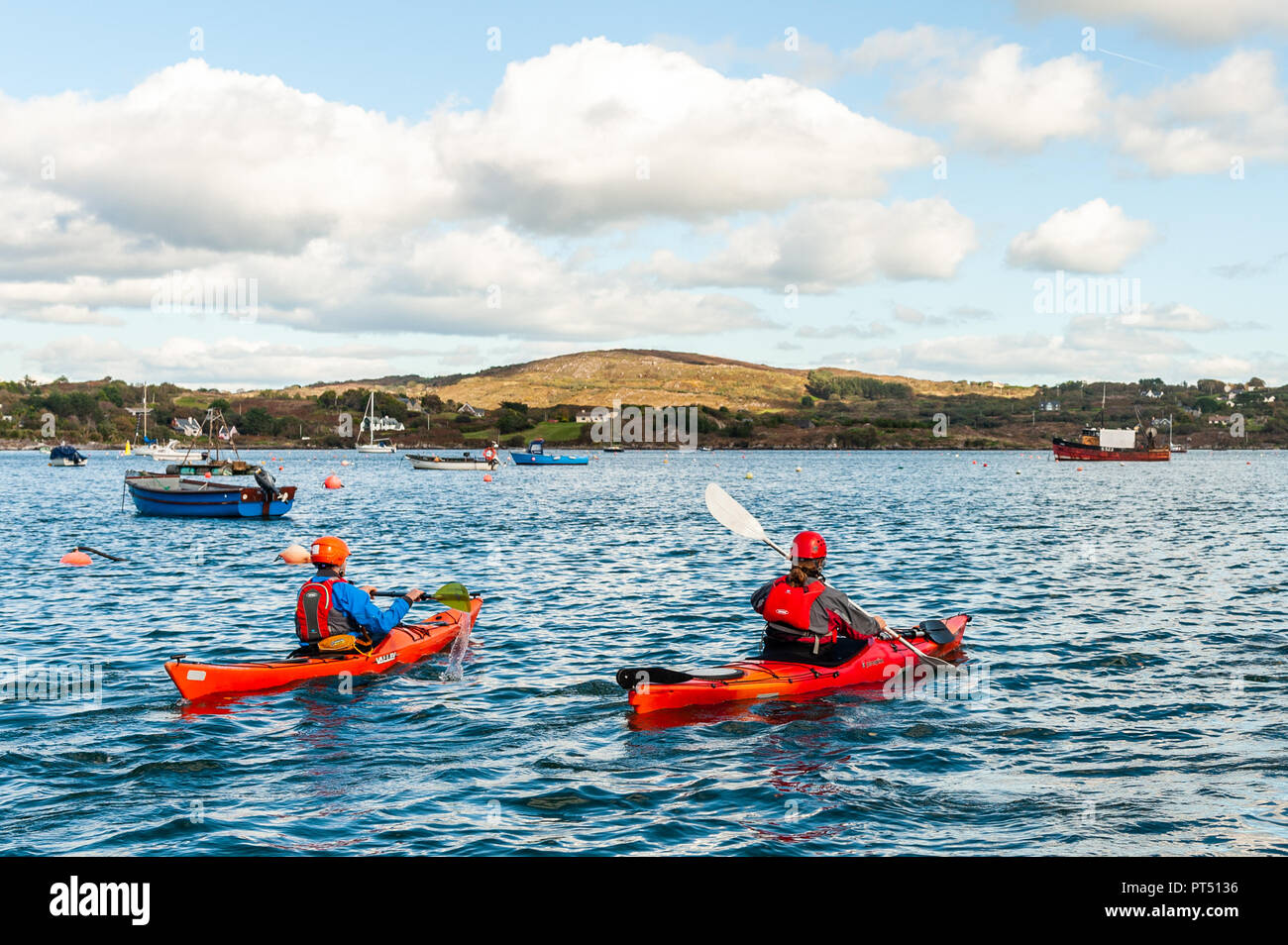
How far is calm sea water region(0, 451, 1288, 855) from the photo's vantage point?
1005 cm

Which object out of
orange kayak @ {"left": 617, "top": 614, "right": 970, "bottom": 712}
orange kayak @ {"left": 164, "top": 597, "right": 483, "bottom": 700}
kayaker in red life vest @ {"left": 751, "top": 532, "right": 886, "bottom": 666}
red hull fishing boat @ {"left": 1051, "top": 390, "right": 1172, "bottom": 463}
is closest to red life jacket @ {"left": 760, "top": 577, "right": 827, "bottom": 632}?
kayaker in red life vest @ {"left": 751, "top": 532, "right": 886, "bottom": 666}

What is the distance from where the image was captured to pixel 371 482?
106 meters

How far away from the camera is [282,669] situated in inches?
603

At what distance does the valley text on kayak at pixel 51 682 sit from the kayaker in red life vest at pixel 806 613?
1007 centimetres

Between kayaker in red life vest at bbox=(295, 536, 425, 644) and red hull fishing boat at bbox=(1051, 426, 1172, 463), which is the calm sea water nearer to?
kayaker in red life vest at bbox=(295, 536, 425, 644)

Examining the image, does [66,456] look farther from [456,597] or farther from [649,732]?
[649,732]

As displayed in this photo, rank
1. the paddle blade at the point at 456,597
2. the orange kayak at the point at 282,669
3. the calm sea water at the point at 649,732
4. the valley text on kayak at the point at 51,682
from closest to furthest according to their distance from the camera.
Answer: the calm sea water at the point at 649,732, the orange kayak at the point at 282,669, the valley text on kayak at the point at 51,682, the paddle blade at the point at 456,597

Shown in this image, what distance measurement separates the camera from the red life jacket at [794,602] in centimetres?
1480

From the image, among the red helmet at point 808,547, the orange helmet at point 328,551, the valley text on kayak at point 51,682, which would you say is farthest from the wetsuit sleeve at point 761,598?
the valley text on kayak at point 51,682

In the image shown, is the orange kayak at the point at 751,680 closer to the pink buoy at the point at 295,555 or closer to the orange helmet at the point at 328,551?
the orange helmet at the point at 328,551

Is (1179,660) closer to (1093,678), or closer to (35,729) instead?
(1093,678)

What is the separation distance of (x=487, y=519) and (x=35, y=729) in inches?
1685
